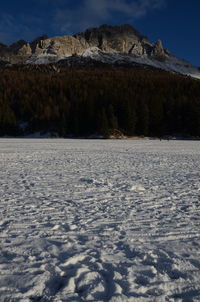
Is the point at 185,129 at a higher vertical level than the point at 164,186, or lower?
higher

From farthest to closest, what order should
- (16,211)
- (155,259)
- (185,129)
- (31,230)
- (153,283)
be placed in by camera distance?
(185,129) → (16,211) → (31,230) → (155,259) → (153,283)

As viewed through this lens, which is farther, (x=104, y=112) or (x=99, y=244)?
(x=104, y=112)

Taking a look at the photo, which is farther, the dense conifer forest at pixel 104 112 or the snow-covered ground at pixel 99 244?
the dense conifer forest at pixel 104 112

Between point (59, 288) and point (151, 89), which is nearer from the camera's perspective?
point (59, 288)

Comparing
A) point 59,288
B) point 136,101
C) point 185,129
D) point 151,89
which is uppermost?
point 151,89

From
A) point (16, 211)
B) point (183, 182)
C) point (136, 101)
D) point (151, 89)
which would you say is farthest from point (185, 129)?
point (16, 211)

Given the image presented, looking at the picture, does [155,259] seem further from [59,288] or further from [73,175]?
[73,175]

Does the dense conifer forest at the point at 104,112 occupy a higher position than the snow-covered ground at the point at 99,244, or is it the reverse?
the dense conifer forest at the point at 104,112

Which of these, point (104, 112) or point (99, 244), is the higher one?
point (104, 112)

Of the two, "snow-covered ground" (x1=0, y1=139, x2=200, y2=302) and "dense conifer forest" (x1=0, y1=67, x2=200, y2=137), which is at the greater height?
"dense conifer forest" (x1=0, y1=67, x2=200, y2=137)

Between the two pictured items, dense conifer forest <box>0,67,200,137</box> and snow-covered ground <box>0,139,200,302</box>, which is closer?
snow-covered ground <box>0,139,200,302</box>

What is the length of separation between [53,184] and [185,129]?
66463 mm

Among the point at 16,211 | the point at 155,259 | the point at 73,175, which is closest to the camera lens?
the point at 155,259

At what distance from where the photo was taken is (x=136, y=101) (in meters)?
71.6
